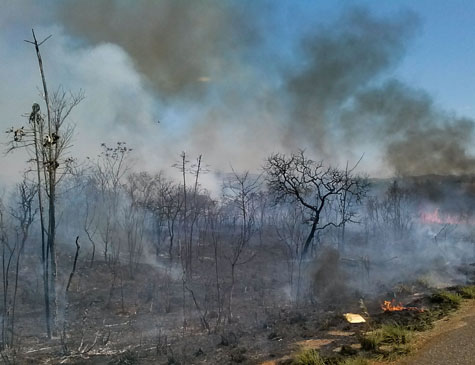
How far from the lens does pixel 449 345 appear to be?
25.1 ft

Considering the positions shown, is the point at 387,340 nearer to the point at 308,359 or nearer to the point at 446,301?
the point at 308,359

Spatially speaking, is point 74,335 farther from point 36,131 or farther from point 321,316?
point 321,316

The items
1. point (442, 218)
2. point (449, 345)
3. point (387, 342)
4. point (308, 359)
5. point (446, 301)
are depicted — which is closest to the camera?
point (308, 359)

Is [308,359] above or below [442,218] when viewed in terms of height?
below

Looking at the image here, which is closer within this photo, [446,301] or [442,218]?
[446,301]

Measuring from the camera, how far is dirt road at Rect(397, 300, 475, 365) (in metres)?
7.03

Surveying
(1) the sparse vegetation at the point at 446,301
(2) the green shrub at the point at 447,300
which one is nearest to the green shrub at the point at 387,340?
(1) the sparse vegetation at the point at 446,301

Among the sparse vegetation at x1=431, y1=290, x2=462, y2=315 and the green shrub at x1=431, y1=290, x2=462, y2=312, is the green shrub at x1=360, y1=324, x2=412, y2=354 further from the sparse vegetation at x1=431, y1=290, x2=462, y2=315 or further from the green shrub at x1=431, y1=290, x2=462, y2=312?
the green shrub at x1=431, y1=290, x2=462, y2=312

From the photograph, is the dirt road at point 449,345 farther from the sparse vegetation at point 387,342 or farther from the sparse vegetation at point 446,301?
the sparse vegetation at point 446,301

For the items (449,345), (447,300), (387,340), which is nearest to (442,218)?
(447,300)

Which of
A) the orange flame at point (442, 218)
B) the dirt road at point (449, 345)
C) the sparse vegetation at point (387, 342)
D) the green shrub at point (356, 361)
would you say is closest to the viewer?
the green shrub at point (356, 361)

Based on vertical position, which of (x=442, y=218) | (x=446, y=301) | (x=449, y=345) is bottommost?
(x=449, y=345)

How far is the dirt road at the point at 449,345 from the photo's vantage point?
703cm

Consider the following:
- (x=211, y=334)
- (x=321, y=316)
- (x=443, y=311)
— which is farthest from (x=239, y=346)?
(x=443, y=311)
